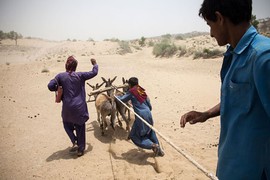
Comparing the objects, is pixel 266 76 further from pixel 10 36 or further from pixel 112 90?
pixel 10 36

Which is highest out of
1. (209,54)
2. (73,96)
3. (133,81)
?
(209,54)

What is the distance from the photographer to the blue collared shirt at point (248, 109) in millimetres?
1492

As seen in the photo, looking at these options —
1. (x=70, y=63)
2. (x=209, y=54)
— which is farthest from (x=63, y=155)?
(x=209, y=54)

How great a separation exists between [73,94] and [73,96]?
0.05 m

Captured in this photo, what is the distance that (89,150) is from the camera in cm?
634

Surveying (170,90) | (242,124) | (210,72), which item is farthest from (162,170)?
(210,72)

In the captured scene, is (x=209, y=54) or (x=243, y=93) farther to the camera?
(x=209, y=54)

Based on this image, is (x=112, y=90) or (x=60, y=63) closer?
(x=112, y=90)

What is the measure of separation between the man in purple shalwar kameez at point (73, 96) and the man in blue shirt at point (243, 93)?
4191mm

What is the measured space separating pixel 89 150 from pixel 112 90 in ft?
5.42

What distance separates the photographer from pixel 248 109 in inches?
64.3

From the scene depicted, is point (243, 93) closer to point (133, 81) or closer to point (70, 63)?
point (133, 81)

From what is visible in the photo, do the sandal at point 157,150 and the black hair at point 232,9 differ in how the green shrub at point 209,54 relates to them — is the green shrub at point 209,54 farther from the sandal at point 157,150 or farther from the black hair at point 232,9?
the black hair at point 232,9

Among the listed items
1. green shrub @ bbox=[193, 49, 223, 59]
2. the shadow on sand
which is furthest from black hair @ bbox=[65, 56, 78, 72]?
green shrub @ bbox=[193, 49, 223, 59]
